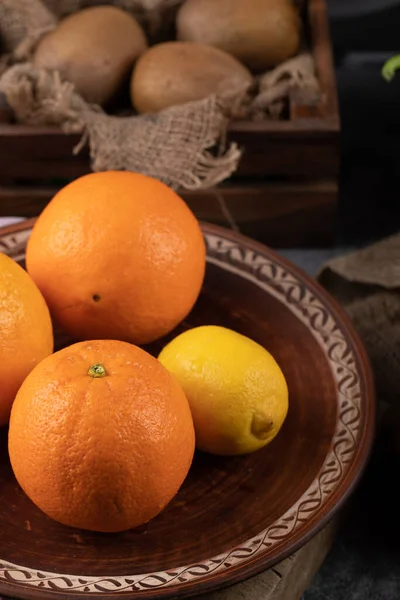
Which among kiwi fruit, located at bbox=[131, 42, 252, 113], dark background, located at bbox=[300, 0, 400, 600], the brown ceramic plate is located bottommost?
dark background, located at bbox=[300, 0, 400, 600]

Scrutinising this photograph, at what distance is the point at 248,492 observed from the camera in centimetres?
52

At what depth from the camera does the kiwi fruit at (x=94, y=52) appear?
93cm

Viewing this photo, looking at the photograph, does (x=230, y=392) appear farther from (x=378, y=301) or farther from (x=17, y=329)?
(x=378, y=301)

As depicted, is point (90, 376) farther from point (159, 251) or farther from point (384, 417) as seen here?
point (384, 417)

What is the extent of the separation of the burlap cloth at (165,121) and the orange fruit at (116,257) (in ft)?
0.93

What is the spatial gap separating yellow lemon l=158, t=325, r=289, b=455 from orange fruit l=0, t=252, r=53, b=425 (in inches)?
3.2

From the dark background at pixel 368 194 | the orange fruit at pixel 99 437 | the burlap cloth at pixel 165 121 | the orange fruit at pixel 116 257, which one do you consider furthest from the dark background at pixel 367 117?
the orange fruit at pixel 99 437

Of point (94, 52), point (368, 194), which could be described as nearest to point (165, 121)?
point (94, 52)

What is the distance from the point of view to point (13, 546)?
0.48 m

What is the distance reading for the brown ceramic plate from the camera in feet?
1.50

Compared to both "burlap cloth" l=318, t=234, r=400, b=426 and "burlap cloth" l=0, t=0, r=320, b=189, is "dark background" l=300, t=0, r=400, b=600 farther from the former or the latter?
"burlap cloth" l=0, t=0, r=320, b=189

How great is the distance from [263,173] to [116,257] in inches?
16.3

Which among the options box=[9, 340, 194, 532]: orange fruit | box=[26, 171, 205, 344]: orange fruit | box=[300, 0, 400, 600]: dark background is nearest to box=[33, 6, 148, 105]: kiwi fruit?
box=[300, 0, 400, 600]: dark background

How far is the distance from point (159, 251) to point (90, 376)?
0.12 metres
